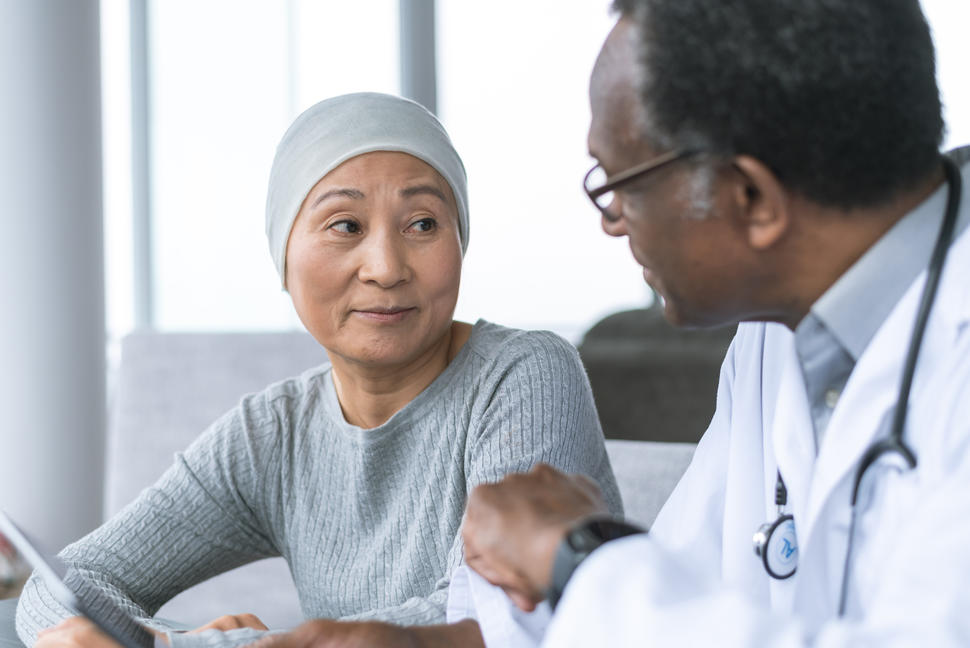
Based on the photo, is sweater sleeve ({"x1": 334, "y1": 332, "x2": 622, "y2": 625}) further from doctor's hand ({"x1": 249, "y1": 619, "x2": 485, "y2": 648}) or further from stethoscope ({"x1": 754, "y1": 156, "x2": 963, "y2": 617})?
stethoscope ({"x1": 754, "y1": 156, "x2": 963, "y2": 617})

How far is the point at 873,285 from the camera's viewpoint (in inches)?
35.6

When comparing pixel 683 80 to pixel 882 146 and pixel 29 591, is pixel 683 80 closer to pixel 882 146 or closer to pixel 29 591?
pixel 882 146

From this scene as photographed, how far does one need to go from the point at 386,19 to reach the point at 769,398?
17.2 feet

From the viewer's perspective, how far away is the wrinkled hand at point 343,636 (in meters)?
1.00

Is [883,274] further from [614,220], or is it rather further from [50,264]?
[50,264]

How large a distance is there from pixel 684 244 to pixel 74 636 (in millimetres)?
914

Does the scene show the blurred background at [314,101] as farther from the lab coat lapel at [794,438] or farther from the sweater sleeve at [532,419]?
the lab coat lapel at [794,438]

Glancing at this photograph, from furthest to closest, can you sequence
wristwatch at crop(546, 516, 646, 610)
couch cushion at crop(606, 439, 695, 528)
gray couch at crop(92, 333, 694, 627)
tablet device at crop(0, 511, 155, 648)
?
gray couch at crop(92, 333, 694, 627), couch cushion at crop(606, 439, 695, 528), tablet device at crop(0, 511, 155, 648), wristwatch at crop(546, 516, 646, 610)

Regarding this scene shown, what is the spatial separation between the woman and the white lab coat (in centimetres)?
43

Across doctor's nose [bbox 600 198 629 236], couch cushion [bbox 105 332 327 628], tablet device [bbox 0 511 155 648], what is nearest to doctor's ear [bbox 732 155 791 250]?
doctor's nose [bbox 600 198 629 236]

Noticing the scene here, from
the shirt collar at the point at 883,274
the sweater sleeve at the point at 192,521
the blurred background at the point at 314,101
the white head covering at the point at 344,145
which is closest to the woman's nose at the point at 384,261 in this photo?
the white head covering at the point at 344,145

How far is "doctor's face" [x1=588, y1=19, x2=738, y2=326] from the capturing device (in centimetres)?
89

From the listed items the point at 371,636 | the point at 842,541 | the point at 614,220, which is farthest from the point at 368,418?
the point at 842,541

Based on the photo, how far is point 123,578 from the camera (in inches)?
64.4
